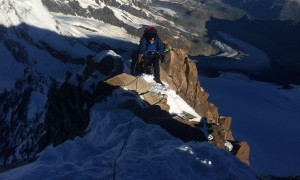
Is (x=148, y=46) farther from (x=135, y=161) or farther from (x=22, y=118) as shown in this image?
(x=22, y=118)

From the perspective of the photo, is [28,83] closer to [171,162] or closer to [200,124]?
[200,124]

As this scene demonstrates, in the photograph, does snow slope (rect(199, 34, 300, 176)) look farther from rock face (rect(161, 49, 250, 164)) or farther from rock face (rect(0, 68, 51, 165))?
rock face (rect(0, 68, 51, 165))

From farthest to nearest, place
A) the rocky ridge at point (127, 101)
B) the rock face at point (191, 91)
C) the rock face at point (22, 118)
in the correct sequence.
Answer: the rock face at point (22, 118), the rock face at point (191, 91), the rocky ridge at point (127, 101)

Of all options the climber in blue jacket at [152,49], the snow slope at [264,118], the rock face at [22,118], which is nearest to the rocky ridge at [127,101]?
the climber in blue jacket at [152,49]

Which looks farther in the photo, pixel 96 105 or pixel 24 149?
pixel 24 149

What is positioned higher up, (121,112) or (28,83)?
(121,112)

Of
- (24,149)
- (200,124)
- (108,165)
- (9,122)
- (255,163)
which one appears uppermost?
(108,165)

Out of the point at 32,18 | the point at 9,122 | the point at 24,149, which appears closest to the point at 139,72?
the point at 24,149

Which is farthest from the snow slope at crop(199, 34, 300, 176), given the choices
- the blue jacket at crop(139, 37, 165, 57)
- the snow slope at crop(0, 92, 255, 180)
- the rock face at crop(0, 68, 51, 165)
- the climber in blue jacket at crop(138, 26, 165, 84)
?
the snow slope at crop(0, 92, 255, 180)

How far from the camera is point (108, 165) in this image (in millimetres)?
16406

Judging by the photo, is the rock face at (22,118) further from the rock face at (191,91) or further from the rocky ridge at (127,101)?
the rock face at (191,91)

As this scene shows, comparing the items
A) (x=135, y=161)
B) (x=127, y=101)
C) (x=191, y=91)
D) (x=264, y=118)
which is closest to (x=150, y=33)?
(x=127, y=101)

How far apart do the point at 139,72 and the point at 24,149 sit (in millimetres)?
22511

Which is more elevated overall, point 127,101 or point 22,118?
point 127,101
